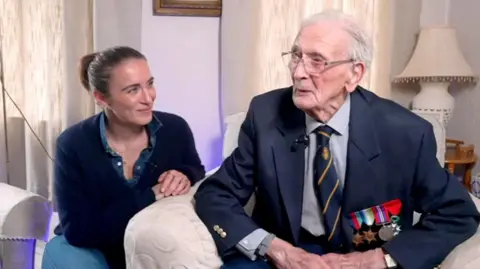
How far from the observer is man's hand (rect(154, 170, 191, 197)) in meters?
1.52

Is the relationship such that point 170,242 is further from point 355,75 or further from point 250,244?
point 355,75

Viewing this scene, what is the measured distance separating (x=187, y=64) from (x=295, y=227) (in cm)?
127

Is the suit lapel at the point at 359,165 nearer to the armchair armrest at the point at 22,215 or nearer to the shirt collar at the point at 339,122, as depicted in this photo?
the shirt collar at the point at 339,122

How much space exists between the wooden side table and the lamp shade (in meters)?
0.30

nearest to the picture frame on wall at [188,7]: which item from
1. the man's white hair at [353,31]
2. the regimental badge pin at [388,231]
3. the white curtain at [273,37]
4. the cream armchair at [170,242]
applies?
the white curtain at [273,37]

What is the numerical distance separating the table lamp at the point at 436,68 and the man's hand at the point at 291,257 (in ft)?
3.84

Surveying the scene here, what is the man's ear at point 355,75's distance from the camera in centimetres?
134

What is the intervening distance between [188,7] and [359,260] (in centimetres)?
151

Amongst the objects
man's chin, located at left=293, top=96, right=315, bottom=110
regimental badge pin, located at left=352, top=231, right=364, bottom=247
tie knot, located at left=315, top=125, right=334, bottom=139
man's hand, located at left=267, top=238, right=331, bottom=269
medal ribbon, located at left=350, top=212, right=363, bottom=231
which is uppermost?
man's chin, located at left=293, top=96, right=315, bottom=110

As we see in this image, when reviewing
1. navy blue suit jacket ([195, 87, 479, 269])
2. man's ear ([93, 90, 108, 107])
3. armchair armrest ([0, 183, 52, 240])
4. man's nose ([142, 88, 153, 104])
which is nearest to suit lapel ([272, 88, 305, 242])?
navy blue suit jacket ([195, 87, 479, 269])

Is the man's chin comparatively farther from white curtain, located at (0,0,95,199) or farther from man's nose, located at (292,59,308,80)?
white curtain, located at (0,0,95,199)

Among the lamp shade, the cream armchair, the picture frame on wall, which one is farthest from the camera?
the picture frame on wall

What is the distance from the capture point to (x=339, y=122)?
139cm

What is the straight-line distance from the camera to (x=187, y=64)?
248 cm
